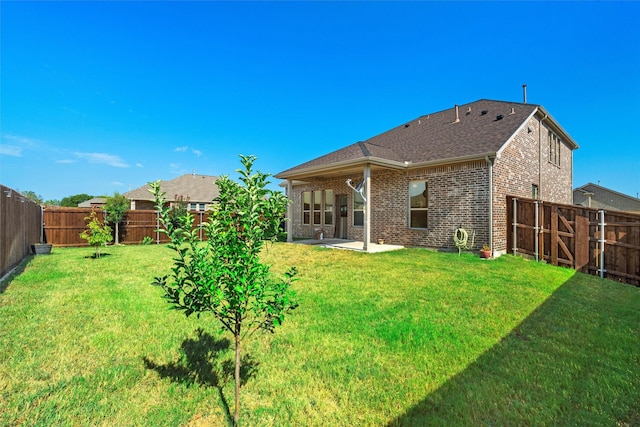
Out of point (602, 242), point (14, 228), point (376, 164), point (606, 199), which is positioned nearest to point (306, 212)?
point (376, 164)

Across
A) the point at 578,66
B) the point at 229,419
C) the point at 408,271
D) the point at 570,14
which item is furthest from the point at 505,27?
the point at 229,419

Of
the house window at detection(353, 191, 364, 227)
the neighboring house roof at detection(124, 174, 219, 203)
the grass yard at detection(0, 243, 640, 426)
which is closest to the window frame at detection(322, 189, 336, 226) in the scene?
the house window at detection(353, 191, 364, 227)

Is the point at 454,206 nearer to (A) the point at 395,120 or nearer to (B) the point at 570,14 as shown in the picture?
(B) the point at 570,14

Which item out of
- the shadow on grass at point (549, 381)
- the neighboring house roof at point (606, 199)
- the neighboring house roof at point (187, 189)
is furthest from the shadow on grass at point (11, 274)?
the neighboring house roof at point (606, 199)

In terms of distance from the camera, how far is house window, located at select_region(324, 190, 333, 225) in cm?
1512

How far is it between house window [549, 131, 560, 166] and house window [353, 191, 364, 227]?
31.4 ft

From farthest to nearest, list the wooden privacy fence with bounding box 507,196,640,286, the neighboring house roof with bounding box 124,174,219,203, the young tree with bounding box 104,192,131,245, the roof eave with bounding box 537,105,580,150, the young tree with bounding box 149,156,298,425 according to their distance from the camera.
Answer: the neighboring house roof with bounding box 124,174,219,203 < the young tree with bounding box 104,192,131,245 < the roof eave with bounding box 537,105,580,150 < the wooden privacy fence with bounding box 507,196,640,286 < the young tree with bounding box 149,156,298,425

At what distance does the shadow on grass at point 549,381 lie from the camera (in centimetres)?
227

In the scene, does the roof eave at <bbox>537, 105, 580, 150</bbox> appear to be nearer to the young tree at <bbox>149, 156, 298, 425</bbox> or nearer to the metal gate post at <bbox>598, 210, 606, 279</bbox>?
the metal gate post at <bbox>598, 210, 606, 279</bbox>

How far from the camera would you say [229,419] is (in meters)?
2.28

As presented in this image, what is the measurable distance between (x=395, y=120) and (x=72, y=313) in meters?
18.1

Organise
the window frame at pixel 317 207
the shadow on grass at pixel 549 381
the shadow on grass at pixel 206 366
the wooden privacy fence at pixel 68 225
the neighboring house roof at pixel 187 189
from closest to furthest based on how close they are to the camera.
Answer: the shadow on grass at pixel 549 381
the shadow on grass at pixel 206 366
the wooden privacy fence at pixel 68 225
the window frame at pixel 317 207
the neighboring house roof at pixel 187 189

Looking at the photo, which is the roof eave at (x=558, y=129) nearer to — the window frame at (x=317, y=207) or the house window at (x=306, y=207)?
the window frame at (x=317, y=207)

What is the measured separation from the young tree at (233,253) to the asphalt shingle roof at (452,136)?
324 inches
